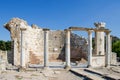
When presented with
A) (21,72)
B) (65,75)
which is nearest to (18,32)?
(21,72)

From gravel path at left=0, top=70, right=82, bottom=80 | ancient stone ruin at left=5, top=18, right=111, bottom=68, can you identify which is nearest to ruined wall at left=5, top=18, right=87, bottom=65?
ancient stone ruin at left=5, top=18, right=111, bottom=68

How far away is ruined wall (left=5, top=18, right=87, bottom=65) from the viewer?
32050mm

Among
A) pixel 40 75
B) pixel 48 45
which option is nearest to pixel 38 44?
pixel 48 45

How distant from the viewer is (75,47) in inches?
1517

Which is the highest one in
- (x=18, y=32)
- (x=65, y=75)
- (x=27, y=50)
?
(x=18, y=32)

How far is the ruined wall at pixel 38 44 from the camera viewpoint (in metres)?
32.0

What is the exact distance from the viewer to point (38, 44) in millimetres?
36344

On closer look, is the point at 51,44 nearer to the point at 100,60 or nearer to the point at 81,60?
the point at 81,60

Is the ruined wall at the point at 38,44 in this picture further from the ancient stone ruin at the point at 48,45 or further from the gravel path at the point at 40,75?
the gravel path at the point at 40,75

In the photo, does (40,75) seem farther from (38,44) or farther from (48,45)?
(48,45)

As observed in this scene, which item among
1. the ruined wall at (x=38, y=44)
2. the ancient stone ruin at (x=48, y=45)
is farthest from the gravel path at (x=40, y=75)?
the ruined wall at (x=38, y=44)

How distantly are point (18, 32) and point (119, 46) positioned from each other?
31.2 metres

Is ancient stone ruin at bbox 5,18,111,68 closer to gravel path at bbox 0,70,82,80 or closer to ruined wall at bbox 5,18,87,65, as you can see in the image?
ruined wall at bbox 5,18,87,65

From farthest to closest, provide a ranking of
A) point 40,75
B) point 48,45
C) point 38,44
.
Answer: point 48,45, point 38,44, point 40,75
